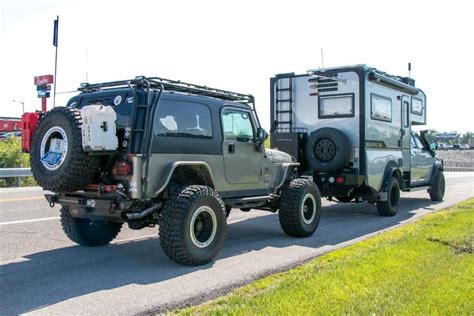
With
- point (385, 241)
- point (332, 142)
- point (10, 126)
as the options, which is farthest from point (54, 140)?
point (10, 126)

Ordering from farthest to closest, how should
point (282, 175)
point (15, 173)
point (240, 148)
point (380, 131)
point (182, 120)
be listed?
point (15, 173) → point (380, 131) → point (282, 175) → point (240, 148) → point (182, 120)

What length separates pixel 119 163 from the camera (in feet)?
20.4

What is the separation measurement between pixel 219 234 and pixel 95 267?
1625 mm

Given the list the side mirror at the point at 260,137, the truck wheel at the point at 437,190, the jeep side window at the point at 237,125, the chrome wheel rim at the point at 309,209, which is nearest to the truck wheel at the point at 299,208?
the chrome wheel rim at the point at 309,209

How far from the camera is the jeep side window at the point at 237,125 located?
7.61 meters

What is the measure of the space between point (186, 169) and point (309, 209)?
2906 mm

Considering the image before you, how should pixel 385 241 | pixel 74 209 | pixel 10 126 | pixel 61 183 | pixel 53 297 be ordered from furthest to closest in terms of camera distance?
pixel 10 126, pixel 385 241, pixel 74 209, pixel 61 183, pixel 53 297

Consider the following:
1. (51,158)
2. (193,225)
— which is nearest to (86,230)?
(51,158)

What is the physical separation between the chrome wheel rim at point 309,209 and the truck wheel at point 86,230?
10.5 feet

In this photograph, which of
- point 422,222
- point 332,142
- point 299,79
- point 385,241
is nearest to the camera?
point 385,241

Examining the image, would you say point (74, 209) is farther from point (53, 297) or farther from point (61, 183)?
point (53, 297)

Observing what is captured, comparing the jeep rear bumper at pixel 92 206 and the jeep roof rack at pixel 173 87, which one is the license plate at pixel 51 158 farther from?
the jeep roof rack at pixel 173 87

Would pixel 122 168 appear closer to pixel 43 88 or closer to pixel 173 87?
pixel 173 87

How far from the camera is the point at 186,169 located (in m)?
6.93
